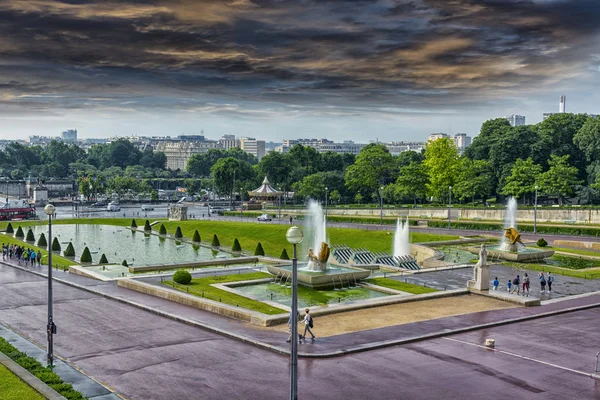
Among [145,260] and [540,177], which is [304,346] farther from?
[540,177]

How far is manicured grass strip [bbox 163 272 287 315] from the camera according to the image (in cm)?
3622

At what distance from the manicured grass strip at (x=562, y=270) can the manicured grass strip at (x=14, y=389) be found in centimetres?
3988

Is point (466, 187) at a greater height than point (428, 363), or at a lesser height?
greater

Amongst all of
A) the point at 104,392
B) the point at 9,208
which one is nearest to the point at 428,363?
the point at 104,392

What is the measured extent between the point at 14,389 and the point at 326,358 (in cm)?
1166

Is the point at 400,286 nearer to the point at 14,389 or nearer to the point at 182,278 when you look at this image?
the point at 182,278

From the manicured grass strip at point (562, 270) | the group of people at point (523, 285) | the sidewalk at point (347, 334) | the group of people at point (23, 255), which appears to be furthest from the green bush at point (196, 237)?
the group of people at point (523, 285)

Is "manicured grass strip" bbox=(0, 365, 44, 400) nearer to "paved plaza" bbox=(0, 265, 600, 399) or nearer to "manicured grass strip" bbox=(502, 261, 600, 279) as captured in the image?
"paved plaza" bbox=(0, 265, 600, 399)

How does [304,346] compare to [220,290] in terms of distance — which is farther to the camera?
[220,290]

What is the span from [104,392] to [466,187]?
96.1m

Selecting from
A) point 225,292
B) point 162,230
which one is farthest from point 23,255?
point 162,230

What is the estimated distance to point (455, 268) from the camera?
50969 mm

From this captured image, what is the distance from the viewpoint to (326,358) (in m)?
26.7

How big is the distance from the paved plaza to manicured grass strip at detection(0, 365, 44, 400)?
2.59 meters
